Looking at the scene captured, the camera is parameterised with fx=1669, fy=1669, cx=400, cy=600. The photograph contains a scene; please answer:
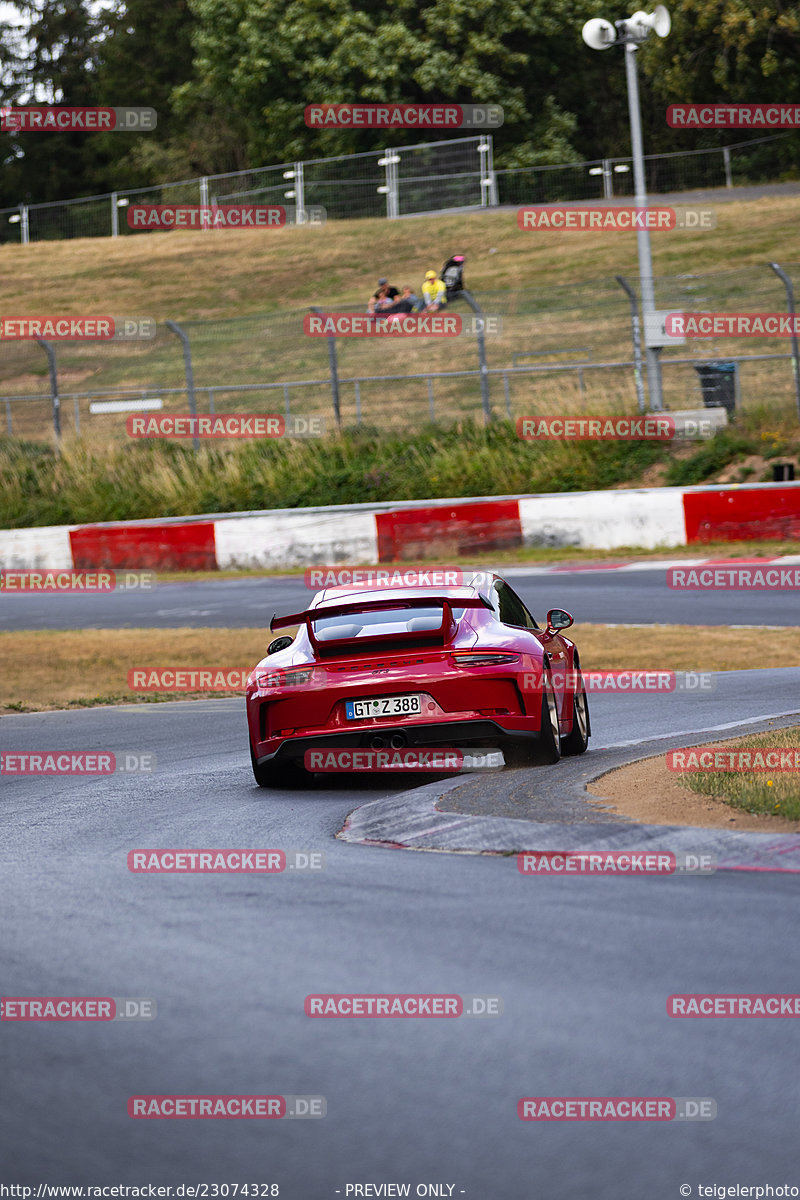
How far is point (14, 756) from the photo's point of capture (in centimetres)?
1098

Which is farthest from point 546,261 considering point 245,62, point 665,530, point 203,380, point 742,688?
point 742,688

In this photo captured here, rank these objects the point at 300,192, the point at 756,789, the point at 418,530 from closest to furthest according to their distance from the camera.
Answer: the point at 756,789, the point at 418,530, the point at 300,192

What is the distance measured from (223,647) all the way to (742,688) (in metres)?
5.84

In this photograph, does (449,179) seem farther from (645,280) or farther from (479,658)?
(479,658)

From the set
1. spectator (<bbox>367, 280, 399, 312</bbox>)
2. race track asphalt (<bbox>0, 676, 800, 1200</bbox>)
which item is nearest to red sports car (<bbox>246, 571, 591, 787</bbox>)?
race track asphalt (<bbox>0, 676, 800, 1200</bbox>)

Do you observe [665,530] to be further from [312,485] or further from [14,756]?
[14,756]

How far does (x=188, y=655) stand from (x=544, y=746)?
807 centimetres

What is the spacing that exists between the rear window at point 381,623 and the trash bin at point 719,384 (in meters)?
17.7

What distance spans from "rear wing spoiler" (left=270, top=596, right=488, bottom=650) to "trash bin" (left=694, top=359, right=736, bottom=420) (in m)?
17.6

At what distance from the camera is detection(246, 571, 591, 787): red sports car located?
8719 mm

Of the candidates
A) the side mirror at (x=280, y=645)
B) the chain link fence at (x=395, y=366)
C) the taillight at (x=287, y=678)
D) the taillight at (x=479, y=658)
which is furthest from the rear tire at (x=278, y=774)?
the chain link fence at (x=395, y=366)

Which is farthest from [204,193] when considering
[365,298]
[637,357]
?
[637,357]

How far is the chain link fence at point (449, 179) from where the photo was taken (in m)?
54.8

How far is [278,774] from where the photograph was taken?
9.19 meters
